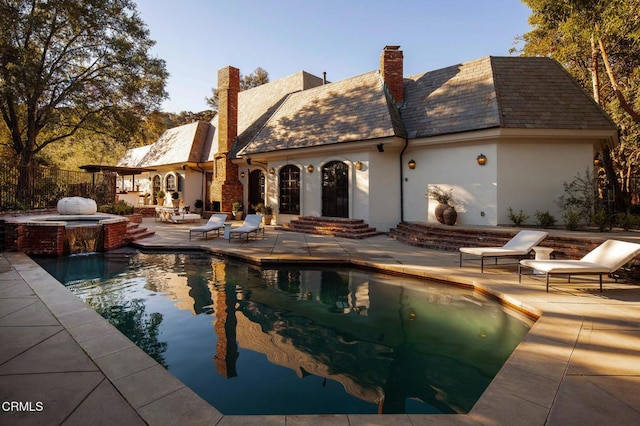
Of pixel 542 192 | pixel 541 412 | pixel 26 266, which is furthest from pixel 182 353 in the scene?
pixel 542 192

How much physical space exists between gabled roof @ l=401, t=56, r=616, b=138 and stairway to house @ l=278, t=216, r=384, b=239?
3.89m

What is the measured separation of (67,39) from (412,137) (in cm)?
1751

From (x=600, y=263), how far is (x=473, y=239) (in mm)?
3782

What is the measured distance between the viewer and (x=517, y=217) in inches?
388

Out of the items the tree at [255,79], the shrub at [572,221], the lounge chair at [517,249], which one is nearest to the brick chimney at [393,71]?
the shrub at [572,221]

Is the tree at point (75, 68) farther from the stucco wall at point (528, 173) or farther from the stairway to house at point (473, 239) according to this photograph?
the stucco wall at point (528, 173)

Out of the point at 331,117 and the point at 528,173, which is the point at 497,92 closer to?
the point at 528,173

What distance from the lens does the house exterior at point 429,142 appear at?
32.8 ft

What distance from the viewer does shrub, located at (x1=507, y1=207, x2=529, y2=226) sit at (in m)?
9.79

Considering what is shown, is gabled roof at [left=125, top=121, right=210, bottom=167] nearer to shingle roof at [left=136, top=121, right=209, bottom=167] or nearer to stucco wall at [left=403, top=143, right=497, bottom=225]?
shingle roof at [left=136, top=121, right=209, bottom=167]

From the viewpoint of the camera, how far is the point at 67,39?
15289 mm

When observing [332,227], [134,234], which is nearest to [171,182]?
[134,234]

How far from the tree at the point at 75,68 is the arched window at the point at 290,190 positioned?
9.43 m

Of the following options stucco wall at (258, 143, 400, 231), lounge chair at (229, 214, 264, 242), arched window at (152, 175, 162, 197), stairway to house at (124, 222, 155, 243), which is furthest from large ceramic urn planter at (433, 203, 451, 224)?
arched window at (152, 175, 162, 197)
